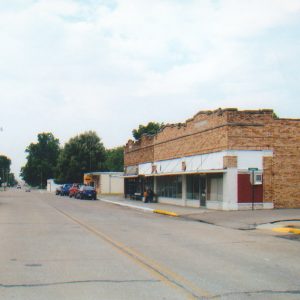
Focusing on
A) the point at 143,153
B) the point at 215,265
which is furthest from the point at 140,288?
the point at 143,153

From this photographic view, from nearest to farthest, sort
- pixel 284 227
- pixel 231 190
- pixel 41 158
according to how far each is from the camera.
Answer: pixel 284 227, pixel 231 190, pixel 41 158

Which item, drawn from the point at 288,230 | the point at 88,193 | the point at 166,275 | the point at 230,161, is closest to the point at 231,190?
the point at 230,161

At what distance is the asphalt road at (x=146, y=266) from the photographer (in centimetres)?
786

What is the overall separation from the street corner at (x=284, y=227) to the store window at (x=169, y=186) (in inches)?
691

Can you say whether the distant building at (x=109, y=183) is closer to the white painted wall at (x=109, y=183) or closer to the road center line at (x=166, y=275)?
the white painted wall at (x=109, y=183)

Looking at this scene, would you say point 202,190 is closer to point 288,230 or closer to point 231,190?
point 231,190

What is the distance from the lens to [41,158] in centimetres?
15488

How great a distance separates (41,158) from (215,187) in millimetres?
128242

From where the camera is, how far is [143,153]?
51188 mm

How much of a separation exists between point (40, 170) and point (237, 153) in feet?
421

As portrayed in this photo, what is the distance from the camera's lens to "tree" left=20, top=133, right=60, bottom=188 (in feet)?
502

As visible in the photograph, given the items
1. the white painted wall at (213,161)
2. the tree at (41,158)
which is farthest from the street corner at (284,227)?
the tree at (41,158)

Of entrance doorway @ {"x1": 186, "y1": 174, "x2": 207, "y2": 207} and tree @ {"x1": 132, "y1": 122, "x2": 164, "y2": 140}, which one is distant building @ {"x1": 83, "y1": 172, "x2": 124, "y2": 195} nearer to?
tree @ {"x1": 132, "y1": 122, "x2": 164, "y2": 140}

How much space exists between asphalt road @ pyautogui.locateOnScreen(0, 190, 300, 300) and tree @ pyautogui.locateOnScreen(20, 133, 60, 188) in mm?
138819
